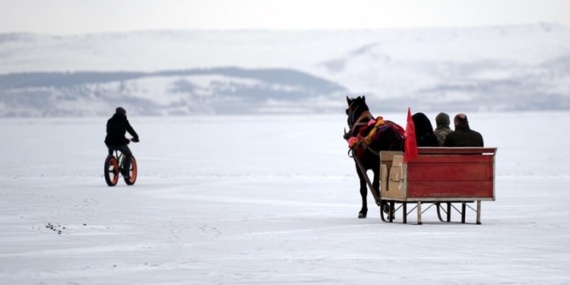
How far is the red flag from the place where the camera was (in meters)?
15.0

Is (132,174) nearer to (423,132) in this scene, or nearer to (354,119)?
(354,119)

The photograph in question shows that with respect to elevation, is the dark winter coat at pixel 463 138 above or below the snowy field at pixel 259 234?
above

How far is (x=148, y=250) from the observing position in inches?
488

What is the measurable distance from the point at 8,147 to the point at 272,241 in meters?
38.4

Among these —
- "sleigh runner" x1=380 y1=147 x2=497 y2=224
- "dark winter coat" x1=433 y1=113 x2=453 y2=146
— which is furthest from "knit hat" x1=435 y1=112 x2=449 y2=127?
"sleigh runner" x1=380 y1=147 x2=497 y2=224

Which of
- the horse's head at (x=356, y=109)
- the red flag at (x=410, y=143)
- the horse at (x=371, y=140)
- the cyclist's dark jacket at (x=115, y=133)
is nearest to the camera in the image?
the red flag at (x=410, y=143)

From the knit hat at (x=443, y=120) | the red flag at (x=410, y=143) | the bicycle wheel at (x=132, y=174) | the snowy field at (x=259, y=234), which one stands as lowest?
the snowy field at (x=259, y=234)

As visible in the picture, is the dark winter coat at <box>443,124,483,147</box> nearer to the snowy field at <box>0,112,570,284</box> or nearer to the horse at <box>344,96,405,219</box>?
the horse at <box>344,96,405,219</box>

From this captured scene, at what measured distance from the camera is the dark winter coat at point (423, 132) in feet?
52.6

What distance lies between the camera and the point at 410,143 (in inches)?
592

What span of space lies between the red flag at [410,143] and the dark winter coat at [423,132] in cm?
84

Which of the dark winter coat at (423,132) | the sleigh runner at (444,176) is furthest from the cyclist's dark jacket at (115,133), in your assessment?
the sleigh runner at (444,176)

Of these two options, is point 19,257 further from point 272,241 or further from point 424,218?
point 424,218

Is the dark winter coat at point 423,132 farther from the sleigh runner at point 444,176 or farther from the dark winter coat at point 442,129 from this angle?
the sleigh runner at point 444,176
